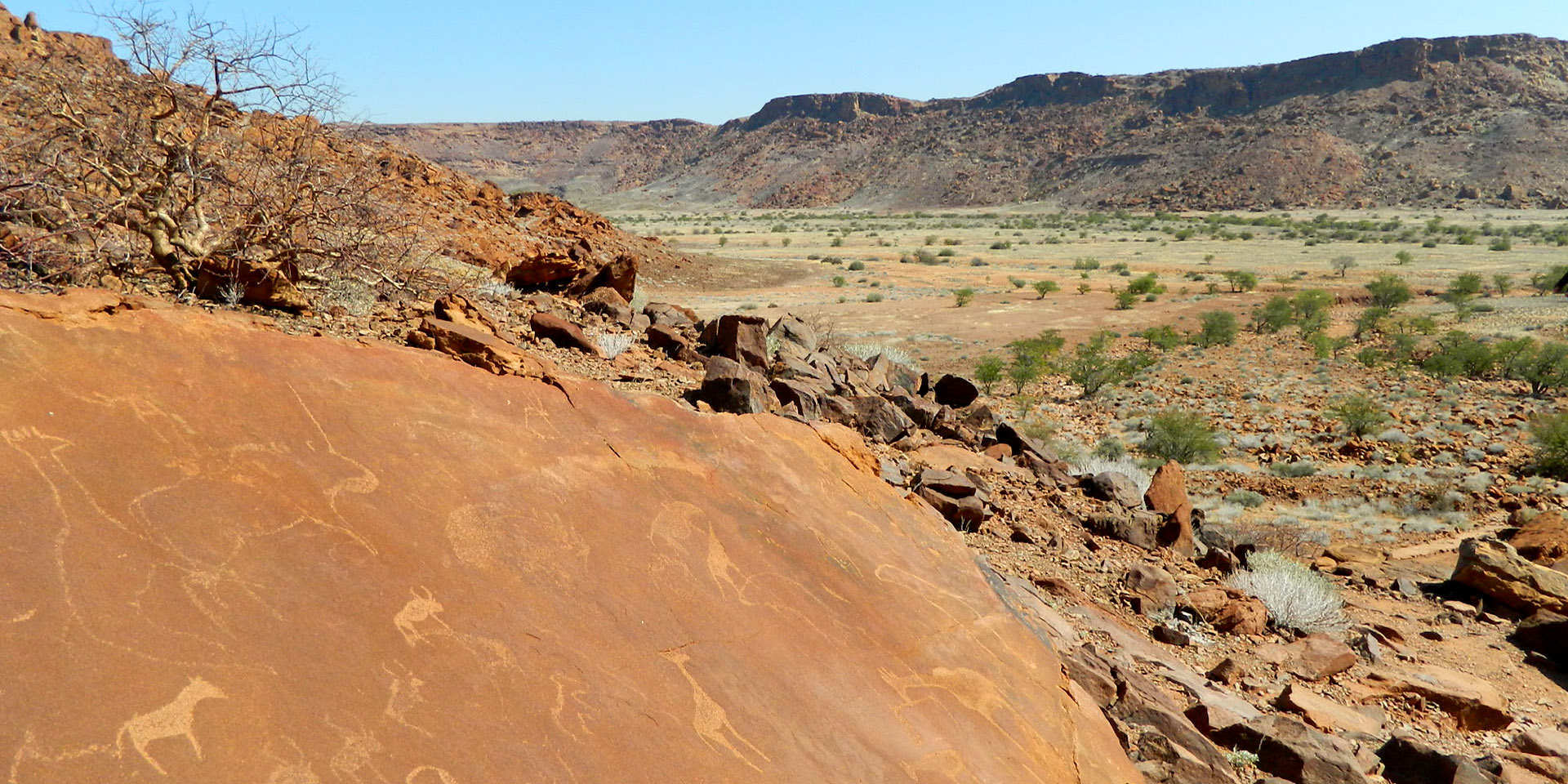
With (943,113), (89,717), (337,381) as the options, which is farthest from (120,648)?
(943,113)

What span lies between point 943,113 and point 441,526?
365 feet

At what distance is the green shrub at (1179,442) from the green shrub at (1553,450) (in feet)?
12.0

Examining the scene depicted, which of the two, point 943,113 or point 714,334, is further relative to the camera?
point 943,113

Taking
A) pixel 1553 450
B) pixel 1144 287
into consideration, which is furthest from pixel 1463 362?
pixel 1144 287

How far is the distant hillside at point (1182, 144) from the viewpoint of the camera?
69.9 meters

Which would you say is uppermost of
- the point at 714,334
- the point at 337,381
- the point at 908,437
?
the point at 337,381

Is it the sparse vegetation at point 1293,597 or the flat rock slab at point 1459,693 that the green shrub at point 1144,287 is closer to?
the sparse vegetation at point 1293,597

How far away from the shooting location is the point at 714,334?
8.66 meters

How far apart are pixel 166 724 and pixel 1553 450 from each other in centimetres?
1435

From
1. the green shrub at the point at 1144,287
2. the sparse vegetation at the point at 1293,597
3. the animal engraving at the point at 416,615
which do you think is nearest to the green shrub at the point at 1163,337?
the green shrub at the point at 1144,287

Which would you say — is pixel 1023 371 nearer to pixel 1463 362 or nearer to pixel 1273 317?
pixel 1463 362

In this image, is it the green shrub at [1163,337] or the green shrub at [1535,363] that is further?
the green shrub at [1163,337]

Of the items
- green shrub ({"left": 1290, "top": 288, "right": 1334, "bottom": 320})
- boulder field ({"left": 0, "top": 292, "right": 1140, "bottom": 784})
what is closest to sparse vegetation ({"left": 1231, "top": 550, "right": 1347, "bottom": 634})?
boulder field ({"left": 0, "top": 292, "right": 1140, "bottom": 784})

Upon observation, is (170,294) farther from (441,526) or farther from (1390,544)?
(1390,544)
